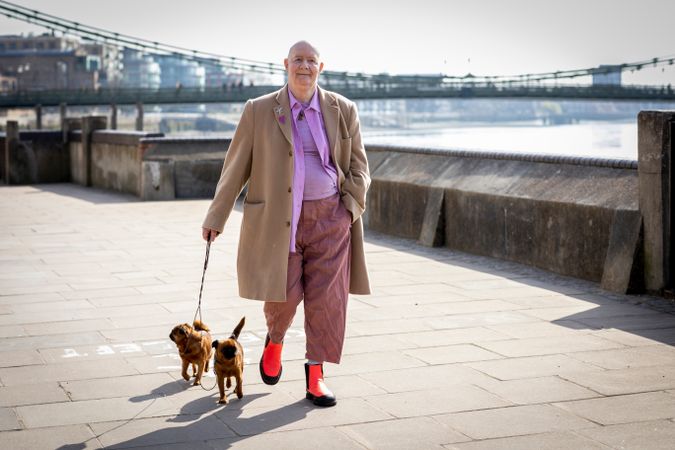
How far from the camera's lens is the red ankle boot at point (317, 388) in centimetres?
491

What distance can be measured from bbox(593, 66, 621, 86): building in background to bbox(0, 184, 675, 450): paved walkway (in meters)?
47.6

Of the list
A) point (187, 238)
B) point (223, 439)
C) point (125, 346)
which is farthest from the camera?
point (187, 238)

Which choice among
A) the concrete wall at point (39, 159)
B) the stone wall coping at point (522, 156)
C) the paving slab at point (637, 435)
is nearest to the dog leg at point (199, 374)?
the paving slab at point (637, 435)

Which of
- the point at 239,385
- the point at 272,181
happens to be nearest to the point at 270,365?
the point at 239,385

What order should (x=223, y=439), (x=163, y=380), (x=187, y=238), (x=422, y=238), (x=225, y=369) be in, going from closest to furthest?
1. (x=223, y=439)
2. (x=225, y=369)
3. (x=163, y=380)
4. (x=422, y=238)
5. (x=187, y=238)

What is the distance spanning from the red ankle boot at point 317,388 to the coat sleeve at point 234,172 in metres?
0.72

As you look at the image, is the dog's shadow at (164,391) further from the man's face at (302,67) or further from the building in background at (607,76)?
the building in background at (607,76)

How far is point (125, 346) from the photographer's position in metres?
6.19

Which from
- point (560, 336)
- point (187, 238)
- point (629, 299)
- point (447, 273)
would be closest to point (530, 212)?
point (447, 273)

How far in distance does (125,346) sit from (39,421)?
1.53 metres

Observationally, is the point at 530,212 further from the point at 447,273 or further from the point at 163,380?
the point at 163,380

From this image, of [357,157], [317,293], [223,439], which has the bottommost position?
[223,439]

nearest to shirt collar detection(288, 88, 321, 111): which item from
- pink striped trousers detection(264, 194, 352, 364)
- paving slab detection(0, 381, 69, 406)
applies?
pink striped trousers detection(264, 194, 352, 364)

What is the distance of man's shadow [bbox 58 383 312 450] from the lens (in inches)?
173
